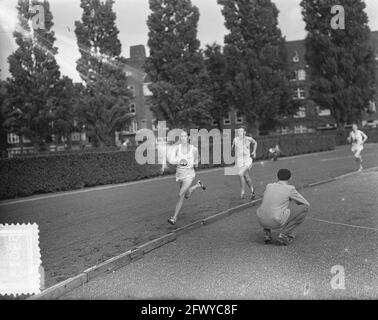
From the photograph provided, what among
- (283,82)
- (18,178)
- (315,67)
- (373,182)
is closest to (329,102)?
(315,67)

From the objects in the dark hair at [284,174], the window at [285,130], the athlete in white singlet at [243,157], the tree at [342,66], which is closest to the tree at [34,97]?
the athlete in white singlet at [243,157]

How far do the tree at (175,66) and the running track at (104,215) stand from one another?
21305 millimetres

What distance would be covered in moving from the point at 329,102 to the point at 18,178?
41700 mm

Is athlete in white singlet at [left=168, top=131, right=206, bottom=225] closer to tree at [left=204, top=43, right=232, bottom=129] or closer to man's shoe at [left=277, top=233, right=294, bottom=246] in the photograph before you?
man's shoe at [left=277, top=233, right=294, bottom=246]

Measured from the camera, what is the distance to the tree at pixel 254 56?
1556 inches

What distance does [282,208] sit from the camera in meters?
7.26

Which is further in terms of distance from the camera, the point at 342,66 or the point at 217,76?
the point at 217,76

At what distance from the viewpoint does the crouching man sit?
23.8 ft

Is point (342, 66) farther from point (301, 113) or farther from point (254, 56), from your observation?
point (254, 56)

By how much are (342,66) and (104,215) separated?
146ft

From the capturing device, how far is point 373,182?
1448 cm

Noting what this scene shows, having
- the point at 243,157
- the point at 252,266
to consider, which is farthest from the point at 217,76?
the point at 252,266

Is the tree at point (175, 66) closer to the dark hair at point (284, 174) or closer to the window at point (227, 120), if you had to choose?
the window at point (227, 120)

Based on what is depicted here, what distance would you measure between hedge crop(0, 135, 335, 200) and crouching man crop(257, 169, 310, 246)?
9.19 meters
